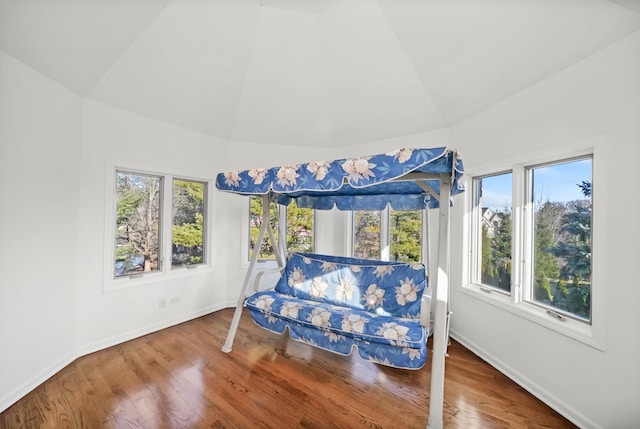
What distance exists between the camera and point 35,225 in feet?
6.79

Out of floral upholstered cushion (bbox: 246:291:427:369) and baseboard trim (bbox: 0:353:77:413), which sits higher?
floral upholstered cushion (bbox: 246:291:427:369)

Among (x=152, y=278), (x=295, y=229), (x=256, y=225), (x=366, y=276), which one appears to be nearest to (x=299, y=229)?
(x=295, y=229)

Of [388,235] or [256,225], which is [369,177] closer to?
[388,235]

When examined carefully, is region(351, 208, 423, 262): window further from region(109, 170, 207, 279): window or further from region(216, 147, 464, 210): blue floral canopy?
region(109, 170, 207, 279): window

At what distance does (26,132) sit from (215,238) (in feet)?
7.12

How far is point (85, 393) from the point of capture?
6.46 ft

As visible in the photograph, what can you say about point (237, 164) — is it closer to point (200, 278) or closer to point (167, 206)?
A: point (167, 206)

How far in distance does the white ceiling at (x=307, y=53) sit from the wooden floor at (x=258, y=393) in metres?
2.63

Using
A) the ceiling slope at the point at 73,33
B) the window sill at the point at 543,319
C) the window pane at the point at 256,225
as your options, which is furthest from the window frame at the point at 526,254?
the ceiling slope at the point at 73,33

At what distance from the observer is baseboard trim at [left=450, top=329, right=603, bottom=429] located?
173cm

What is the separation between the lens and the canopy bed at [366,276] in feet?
5.51

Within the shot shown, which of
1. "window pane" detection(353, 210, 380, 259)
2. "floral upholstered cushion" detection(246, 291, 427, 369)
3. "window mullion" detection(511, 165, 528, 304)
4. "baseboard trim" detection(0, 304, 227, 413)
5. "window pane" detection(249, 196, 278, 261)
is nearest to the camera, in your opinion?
"baseboard trim" detection(0, 304, 227, 413)

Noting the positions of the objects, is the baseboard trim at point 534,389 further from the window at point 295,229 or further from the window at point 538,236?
the window at point 295,229

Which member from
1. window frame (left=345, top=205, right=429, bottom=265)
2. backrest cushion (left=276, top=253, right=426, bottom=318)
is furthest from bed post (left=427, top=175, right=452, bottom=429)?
window frame (left=345, top=205, right=429, bottom=265)
